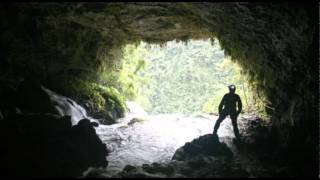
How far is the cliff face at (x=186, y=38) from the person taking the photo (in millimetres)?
8188

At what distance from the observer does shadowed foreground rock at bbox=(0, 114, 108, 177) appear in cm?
811

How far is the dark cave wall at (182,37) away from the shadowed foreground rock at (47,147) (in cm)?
311

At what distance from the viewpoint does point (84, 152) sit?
9211 mm

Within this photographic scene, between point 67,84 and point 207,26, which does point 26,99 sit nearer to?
point 67,84

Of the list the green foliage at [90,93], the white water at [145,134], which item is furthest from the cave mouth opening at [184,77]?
the white water at [145,134]

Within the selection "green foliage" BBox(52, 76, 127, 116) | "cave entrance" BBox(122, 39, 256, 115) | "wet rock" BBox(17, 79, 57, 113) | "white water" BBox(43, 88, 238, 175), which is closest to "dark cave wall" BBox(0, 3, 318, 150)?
"green foliage" BBox(52, 76, 127, 116)

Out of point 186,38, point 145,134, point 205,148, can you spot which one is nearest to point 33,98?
point 145,134

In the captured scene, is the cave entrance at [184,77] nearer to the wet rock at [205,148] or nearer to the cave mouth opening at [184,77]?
the cave mouth opening at [184,77]

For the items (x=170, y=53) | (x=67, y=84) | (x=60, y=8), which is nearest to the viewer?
(x=60, y=8)

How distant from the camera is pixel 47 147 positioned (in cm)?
890

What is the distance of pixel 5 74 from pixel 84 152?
5966 mm

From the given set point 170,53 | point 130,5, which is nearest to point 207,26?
point 130,5

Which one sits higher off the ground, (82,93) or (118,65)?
(118,65)

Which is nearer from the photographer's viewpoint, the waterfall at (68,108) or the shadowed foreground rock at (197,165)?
the shadowed foreground rock at (197,165)
